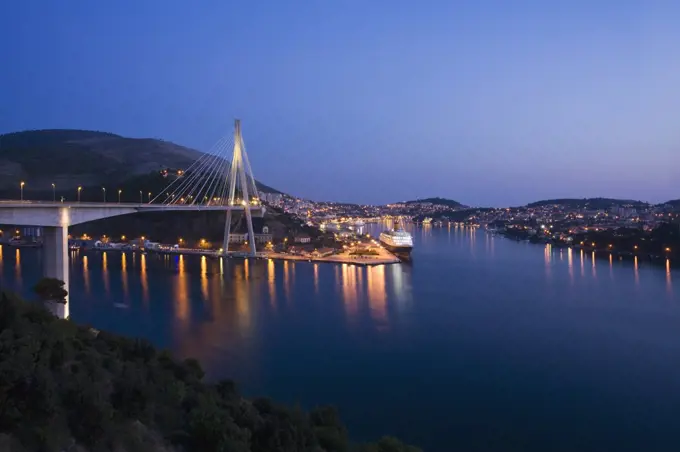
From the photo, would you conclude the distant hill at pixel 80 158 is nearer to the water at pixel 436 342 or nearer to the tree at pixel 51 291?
the water at pixel 436 342

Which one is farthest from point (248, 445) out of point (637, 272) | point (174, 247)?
point (174, 247)

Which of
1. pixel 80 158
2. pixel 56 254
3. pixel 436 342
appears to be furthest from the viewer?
pixel 80 158

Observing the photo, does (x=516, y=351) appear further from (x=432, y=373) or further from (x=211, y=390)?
(x=211, y=390)

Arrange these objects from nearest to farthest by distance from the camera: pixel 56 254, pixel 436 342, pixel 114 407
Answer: pixel 114 407 → pixel 56 254 → pixel 436 342

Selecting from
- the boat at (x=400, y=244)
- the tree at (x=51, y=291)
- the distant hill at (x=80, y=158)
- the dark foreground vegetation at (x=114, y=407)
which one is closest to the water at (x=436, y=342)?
the tree at (x=51, y=291)

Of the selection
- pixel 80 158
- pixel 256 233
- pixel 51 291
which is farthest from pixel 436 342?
pixel 80 158

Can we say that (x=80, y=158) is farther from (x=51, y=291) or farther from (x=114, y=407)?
(x=114, y=407)

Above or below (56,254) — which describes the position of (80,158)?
above
